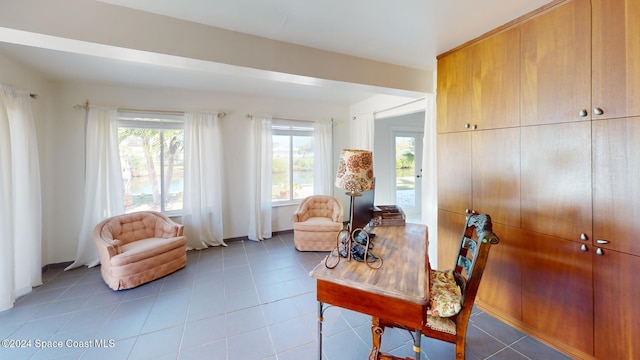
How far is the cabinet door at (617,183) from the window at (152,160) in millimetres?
4730

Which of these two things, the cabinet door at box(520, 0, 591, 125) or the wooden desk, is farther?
the cabinet door at box(520, 0, 591, 125)

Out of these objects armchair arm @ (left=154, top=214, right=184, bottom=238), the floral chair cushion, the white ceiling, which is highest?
the white ceiling

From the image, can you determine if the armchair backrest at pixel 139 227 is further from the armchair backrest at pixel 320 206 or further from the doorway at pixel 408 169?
the doorway at pixel 408 169

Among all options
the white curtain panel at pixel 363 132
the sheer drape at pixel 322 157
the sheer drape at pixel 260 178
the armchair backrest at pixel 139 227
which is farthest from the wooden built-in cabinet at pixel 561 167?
the armchair backrest at pixel 139 227

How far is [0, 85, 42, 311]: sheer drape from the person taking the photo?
2307 millimetres

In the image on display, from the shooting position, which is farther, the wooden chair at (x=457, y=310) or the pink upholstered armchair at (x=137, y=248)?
the pink upholstered armchair at (x=137, y=248)

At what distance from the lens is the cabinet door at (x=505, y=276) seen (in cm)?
202

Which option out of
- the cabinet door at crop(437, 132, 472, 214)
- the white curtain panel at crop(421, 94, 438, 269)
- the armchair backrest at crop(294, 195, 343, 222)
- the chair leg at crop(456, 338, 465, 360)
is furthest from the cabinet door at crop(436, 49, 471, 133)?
the armchair backrest at crop(294, 195, 343, 222)

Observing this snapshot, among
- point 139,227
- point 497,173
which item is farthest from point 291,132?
point 497,173

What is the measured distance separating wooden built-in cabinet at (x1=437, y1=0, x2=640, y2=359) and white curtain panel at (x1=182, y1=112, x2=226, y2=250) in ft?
11.7

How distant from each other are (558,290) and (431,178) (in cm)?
159

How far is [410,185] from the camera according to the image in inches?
230

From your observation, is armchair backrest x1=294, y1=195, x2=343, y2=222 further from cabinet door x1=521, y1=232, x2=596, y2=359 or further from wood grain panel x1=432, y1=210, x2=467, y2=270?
cabinet door x1=521, y1=232, x2=596, y2=359

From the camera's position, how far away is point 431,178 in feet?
10.2
